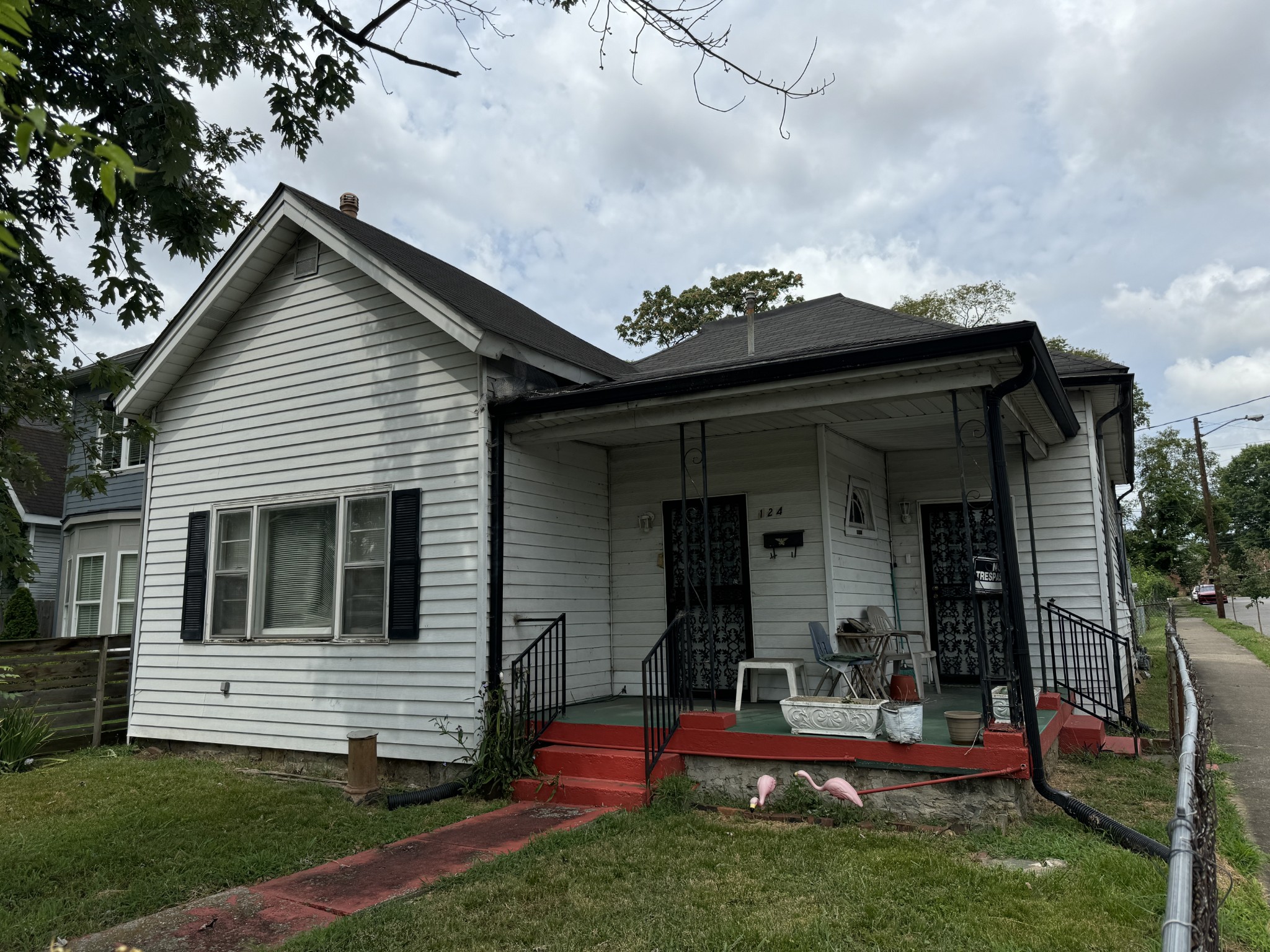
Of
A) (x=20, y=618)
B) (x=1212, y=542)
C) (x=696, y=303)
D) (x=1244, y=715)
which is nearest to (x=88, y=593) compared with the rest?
(x=20, y=618)

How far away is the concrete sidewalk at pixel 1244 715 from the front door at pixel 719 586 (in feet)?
12.2

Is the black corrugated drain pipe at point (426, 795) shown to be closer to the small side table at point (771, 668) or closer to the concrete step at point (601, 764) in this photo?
the concrete step at point (601, 764)

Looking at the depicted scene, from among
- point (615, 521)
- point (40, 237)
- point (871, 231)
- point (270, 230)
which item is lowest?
point (615, 521)

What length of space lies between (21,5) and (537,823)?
495 cm

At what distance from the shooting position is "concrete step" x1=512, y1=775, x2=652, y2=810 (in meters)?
5.59

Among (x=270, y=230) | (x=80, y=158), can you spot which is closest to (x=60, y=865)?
(x=80, y=158)

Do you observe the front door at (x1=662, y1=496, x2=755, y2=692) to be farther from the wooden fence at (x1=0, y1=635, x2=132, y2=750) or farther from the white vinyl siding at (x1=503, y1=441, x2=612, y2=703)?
the wooden fence at (x1=0, y1=635, x2=132, y2=750)

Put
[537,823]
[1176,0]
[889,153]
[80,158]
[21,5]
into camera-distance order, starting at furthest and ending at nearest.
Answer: [889,153], [1176,0], [537,823], [80,158], [21,5]

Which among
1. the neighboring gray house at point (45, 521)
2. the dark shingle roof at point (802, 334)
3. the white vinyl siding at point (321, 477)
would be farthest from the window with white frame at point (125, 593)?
the dark shingle roof at point (802, 334)

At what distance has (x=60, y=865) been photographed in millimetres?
4758

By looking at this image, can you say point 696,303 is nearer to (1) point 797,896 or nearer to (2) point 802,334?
(2) point 802,334

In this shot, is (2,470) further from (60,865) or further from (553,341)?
(553,341)

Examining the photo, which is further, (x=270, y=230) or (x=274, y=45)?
(x=270, y=230)

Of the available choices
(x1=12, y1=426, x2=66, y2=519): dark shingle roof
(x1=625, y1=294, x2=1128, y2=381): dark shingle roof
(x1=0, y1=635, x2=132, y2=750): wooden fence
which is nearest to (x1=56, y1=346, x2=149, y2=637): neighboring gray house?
(x1=12, y1=426, x2=66, y2=519): dark shingle roof
